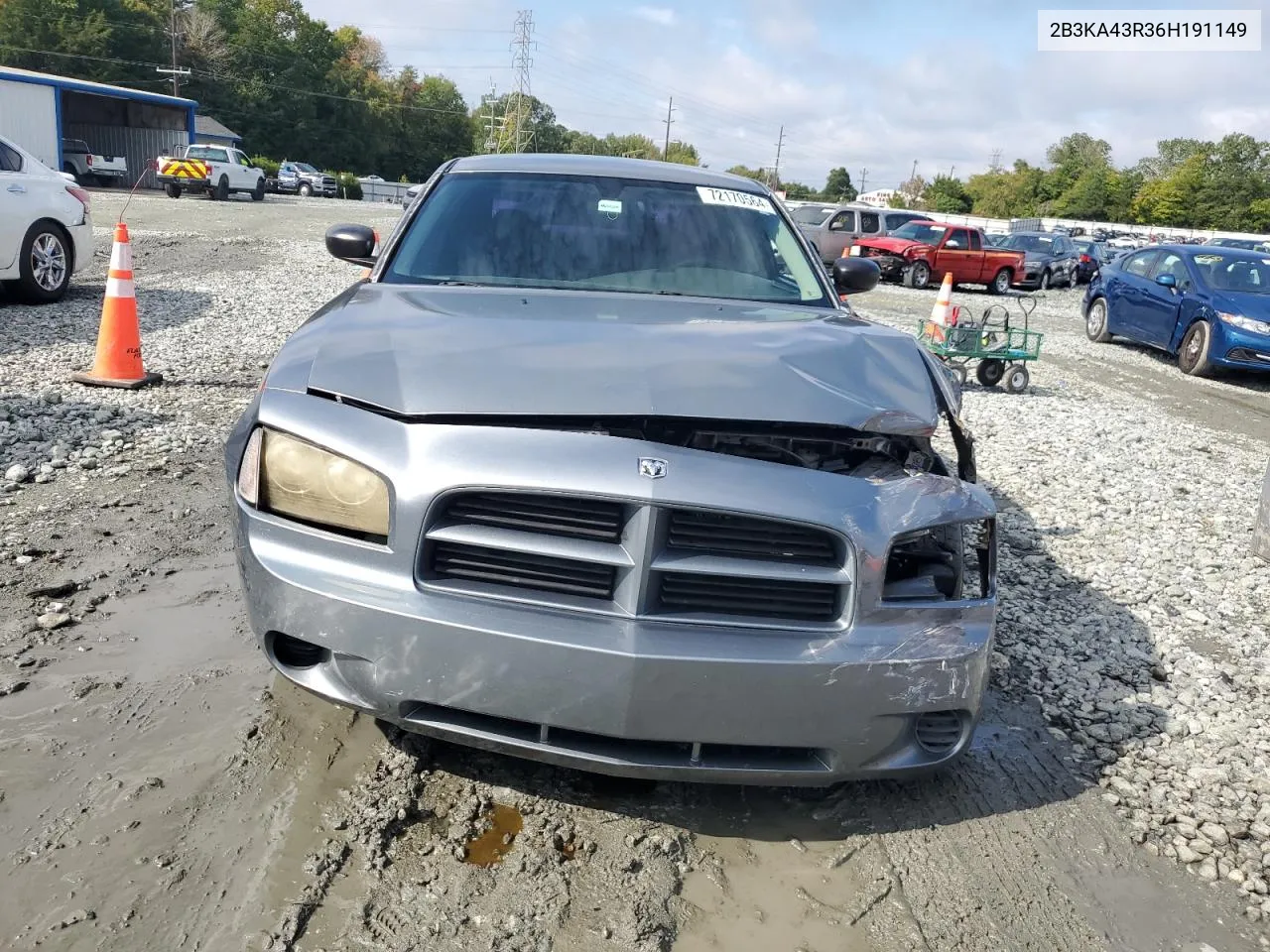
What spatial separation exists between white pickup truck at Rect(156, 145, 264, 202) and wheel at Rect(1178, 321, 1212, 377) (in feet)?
101

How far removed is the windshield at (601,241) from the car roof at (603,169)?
7 cm

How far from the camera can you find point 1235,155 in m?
89.0

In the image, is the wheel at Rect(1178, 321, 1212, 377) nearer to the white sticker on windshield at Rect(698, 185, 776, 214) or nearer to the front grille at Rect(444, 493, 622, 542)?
the white sticker on windshield at Rect(698, 185, 776, 214)

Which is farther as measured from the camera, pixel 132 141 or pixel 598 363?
pixel 132 141

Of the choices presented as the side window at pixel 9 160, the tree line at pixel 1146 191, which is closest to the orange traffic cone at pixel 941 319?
the side window at pixel 9 160

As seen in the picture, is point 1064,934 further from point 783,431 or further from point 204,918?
point 204,918

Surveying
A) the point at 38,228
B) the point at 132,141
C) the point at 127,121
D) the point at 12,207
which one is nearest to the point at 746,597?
the point at 12,207

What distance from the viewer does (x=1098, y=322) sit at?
1502cm

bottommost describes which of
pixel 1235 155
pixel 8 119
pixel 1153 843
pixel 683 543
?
pixel 1153 843

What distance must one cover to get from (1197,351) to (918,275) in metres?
10.8

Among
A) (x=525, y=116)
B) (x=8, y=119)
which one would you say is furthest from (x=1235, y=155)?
(x=8, y=119)

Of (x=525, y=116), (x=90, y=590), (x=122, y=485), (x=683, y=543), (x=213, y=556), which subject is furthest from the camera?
(x=525, y=116)

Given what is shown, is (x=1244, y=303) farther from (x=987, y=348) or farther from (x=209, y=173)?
(x=209, y=173)

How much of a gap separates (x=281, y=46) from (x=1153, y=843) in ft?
278
